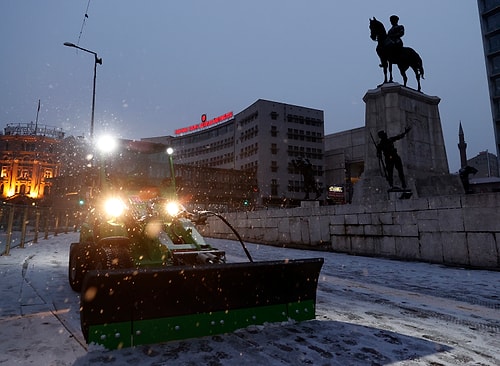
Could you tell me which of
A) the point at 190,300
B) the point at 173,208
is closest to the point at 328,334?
the point at 190,300

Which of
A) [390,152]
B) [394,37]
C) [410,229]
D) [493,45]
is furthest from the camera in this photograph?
[493,45]

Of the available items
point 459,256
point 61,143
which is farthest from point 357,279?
point 61,143

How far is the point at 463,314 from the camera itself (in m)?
3.51

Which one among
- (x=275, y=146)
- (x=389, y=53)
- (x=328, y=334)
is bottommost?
(x=328, y=334)

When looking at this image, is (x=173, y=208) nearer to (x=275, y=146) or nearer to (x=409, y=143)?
(x=409, y=143)

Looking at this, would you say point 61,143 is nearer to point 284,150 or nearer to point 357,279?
point 284,150

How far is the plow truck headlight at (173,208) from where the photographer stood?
4579mm

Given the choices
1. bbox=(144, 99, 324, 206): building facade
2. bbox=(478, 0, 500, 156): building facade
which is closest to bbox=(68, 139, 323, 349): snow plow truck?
bbox=(478, 0, 500, 156): building facade

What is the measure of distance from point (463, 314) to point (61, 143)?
6774cm

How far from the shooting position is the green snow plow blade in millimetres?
2395

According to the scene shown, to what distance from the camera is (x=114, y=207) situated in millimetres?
4441

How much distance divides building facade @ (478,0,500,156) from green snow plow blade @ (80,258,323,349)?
44561 mm

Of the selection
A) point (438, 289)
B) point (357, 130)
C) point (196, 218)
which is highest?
point (357, 130)

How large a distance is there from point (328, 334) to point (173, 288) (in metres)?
1.53
